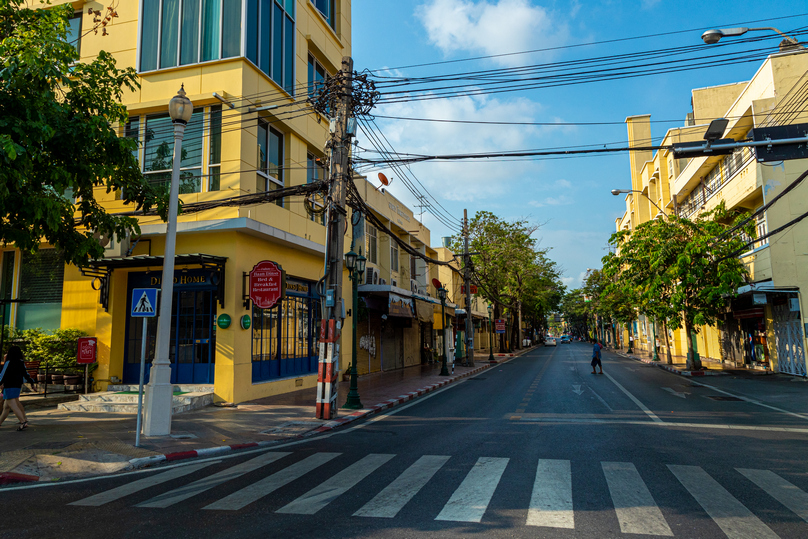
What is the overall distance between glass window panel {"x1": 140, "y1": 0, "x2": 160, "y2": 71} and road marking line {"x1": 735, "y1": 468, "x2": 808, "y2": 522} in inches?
721

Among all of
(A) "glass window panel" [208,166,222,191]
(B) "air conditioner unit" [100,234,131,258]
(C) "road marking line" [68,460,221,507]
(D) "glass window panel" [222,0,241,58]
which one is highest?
(D) "glass window panel" [222,0,241,58]

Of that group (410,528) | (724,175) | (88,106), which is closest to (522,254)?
(724,175)

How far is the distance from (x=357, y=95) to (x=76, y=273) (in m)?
10.6

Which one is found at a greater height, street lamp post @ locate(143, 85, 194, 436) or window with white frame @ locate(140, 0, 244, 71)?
window with white frame @ locate(140, 0, 244, 71)

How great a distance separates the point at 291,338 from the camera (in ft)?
59.8

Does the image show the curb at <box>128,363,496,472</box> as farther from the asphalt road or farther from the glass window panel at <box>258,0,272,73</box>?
the glass window panel at <box>258,0,272,73</box>

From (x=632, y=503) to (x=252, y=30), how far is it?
16.4 m

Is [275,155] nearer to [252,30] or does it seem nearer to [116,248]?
[252,30]

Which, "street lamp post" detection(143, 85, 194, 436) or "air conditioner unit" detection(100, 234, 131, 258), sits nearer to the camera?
"street lamp post" detection(143, 85, 194, 436)

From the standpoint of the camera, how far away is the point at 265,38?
16.9 metres

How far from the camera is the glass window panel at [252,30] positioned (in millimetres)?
15984

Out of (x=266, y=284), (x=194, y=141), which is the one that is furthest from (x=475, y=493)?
(x=194, y=141)

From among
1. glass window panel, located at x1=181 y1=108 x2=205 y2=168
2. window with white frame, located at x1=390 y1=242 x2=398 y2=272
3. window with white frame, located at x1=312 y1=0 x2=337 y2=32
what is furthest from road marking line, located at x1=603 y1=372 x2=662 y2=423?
window with white frame, located at x1=312 y1=0 x2=337 y2=32

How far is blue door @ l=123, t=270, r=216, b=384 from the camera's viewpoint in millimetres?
15023
